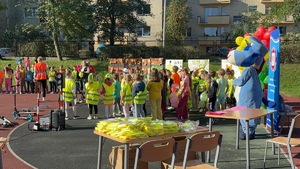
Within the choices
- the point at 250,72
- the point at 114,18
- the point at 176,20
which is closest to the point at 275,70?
the point at 250,72

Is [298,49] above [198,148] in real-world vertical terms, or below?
above

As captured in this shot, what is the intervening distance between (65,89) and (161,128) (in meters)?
7.82

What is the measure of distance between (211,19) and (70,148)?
40.5 m

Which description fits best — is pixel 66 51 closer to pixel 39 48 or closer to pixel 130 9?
pixel 39 48

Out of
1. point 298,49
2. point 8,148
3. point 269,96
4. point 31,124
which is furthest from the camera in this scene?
point 298,49

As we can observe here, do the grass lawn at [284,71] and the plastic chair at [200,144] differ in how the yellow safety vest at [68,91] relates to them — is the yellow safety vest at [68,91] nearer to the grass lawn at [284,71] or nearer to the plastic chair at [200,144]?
the plastic chair at [200,144]

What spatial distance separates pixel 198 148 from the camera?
18.3 ft

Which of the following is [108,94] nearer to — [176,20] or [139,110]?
[139,110]

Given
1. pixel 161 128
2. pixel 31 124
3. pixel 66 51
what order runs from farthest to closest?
1. pixel 66 51
2. pixel 31 124
3. pixel 161 128

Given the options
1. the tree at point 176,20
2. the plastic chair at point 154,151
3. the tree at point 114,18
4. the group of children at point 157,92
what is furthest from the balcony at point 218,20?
the plastic chair at point 154,151

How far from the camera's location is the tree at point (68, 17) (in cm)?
2709

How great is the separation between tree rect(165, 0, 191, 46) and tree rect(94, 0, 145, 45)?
6.64 m

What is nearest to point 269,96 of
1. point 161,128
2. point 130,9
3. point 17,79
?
point 161,128

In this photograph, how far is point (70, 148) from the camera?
922 centimetres
